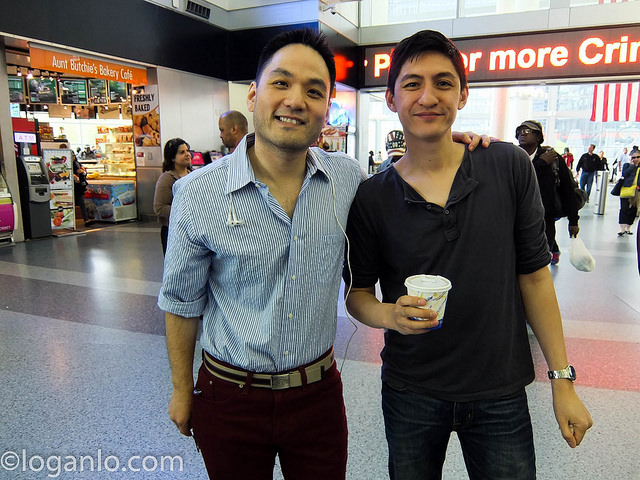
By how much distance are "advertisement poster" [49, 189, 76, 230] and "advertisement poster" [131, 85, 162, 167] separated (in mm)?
1777

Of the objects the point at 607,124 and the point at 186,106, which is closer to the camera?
the point at 186,106

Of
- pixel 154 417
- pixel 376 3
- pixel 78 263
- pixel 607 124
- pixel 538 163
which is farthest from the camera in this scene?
pixel 607 124

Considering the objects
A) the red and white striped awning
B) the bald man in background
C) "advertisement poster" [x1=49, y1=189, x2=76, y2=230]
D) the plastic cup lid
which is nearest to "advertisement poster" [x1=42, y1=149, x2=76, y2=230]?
"advertisement poster" [x1=49, y1=189, x2=76, y2=230]

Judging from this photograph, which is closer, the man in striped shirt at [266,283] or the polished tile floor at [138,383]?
the man in striped shirt at [266,283]

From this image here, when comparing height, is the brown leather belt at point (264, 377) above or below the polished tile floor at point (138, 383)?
above

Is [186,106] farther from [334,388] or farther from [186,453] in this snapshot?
[334,388]

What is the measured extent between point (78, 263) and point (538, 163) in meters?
5.96

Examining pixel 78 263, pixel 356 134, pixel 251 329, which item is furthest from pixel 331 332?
pixel 356 134

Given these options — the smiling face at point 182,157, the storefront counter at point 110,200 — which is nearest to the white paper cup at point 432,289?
the smiling face at point 182,157

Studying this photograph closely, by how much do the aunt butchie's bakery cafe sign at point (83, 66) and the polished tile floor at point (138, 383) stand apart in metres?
3.53

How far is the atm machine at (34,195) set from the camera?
799cm

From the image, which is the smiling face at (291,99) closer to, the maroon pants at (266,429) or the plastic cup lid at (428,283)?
the plastic cup lid at (428,283)

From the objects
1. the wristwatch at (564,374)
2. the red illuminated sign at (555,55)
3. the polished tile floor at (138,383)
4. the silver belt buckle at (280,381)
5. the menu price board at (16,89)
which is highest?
the red illuminated sign at (555,55)

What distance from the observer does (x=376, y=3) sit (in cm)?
1200
